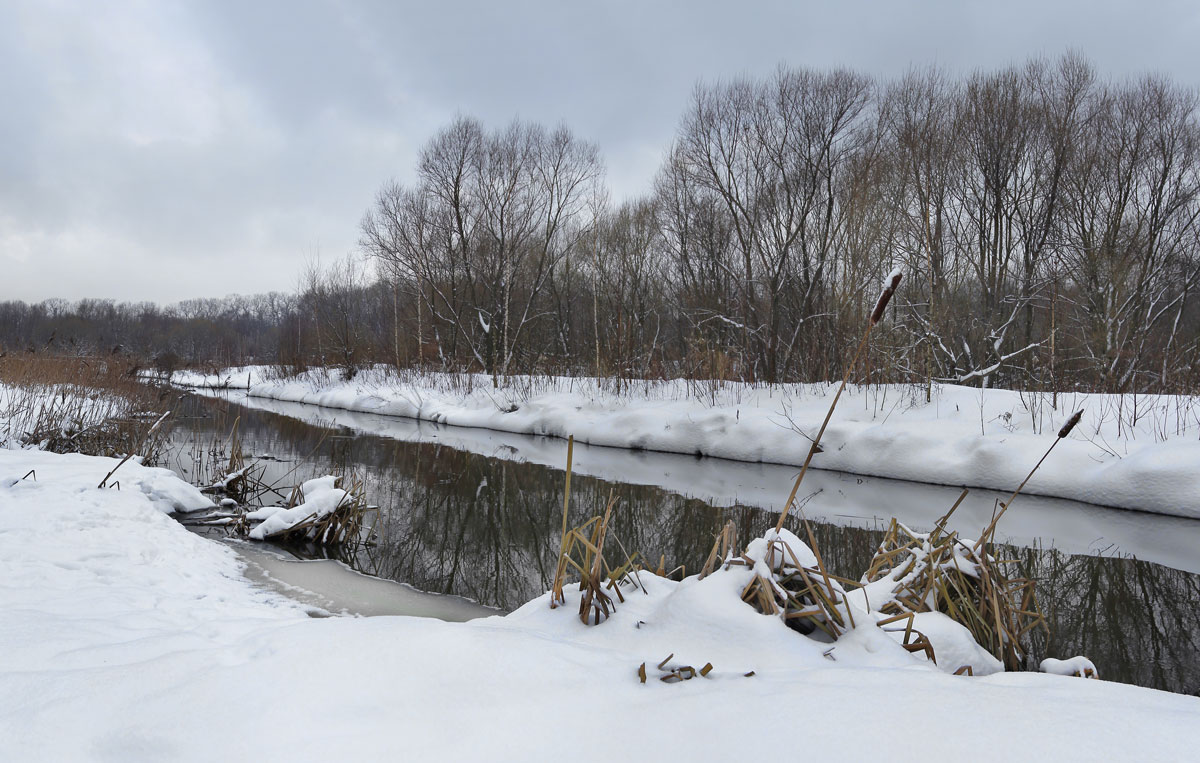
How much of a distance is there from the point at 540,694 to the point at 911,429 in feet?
30.7

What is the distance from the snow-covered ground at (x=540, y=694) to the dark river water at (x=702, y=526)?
2.71 feet

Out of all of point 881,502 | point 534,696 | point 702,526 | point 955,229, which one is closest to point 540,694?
point 534,696

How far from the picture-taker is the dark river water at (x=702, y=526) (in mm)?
3982

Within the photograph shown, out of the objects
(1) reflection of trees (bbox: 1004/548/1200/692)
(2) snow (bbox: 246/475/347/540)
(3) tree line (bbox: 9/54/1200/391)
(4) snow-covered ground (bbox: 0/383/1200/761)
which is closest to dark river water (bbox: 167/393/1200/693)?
(1) reflection of trees (bbox: 1004/548/1200/692)

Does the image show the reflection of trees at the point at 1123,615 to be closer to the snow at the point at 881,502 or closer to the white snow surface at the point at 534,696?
the snow at the point at 881,502

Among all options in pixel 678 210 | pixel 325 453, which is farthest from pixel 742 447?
pixel 678 210

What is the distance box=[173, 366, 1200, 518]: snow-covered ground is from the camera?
727 centimetres

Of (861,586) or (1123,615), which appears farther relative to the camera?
(1123,615)

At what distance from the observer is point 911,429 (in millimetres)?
9477

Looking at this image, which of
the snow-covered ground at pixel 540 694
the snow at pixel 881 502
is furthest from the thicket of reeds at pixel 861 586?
the snow at pixel 881 502

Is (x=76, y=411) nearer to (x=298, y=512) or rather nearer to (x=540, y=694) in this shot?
(x=298, y=512)

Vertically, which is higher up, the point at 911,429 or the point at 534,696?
the point at 911,429

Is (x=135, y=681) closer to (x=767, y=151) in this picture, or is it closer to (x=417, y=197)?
(x=767, y=151)

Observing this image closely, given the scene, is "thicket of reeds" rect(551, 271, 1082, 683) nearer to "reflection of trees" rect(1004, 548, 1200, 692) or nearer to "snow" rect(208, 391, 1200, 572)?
"reflection of trees" rect(1004, 548, 1200, 692)
